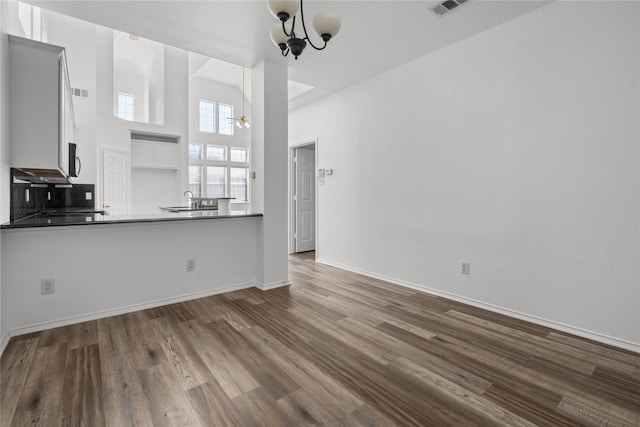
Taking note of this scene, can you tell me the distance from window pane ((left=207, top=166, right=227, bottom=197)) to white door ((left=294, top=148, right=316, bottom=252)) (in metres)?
4.50

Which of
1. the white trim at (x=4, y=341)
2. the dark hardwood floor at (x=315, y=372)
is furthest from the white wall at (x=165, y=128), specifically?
the dark hardwood floor at (x=315, y=372)

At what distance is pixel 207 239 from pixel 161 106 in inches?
212

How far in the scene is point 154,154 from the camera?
741cm

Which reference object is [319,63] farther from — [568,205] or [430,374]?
[430,374]

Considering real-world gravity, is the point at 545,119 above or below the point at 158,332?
above

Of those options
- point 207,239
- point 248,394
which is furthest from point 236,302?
point 248,394

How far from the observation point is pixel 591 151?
8.29 ft

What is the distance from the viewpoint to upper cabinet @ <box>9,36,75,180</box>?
8.01 feet

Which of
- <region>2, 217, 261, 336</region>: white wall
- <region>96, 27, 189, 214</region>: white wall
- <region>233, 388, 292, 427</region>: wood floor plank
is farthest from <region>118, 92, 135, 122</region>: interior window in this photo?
<region>233, 388, 292, 427</region>: wood floor plank

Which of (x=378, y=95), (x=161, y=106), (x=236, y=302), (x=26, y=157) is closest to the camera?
(x=26, y=157)

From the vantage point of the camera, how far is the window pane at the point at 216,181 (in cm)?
956

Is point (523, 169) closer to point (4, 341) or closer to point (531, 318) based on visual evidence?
point (531, 318)

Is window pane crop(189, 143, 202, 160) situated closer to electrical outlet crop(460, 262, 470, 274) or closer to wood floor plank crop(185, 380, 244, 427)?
electrical outlet crop(460, 262, 470, 274)

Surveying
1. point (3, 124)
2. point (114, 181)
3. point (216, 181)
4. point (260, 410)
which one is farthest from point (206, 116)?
point (260, 410)
